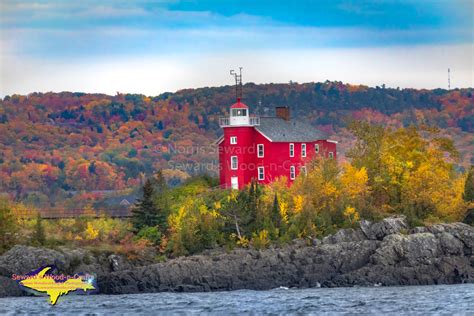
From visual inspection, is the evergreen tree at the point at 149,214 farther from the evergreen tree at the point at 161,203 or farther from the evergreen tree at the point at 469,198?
the evergreen tree at the point at 469,198

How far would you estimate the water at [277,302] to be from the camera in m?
61.5

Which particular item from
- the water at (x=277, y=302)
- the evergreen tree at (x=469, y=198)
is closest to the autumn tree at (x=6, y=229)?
the water at (x=277, y=302)

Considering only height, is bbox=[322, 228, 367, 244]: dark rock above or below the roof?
below

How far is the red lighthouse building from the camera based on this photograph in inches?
3420

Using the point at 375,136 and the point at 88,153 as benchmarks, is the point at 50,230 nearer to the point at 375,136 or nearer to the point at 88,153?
the point at 375,136

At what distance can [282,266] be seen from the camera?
7269 cm

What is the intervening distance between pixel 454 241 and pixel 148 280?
1684cm

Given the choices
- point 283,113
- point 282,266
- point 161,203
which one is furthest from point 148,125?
point 282,266

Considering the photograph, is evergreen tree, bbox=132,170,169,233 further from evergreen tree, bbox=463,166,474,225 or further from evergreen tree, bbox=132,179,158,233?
evergreen tree, bbox=463,166,474,225

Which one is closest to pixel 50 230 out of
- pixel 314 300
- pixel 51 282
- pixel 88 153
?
pixel 51 282

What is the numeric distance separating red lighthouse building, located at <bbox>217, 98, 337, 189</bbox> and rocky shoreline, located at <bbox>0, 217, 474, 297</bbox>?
12557 mm

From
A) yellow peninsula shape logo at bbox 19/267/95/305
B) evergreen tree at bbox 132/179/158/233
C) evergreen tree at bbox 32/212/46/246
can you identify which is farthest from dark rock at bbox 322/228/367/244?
evergreen tree at bbox 32/212/46/246

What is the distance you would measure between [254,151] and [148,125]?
125 feet

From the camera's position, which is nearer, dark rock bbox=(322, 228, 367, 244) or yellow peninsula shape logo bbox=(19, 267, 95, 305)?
yellow peninsula shape logo bbox=(19, 267, 95, 305)
